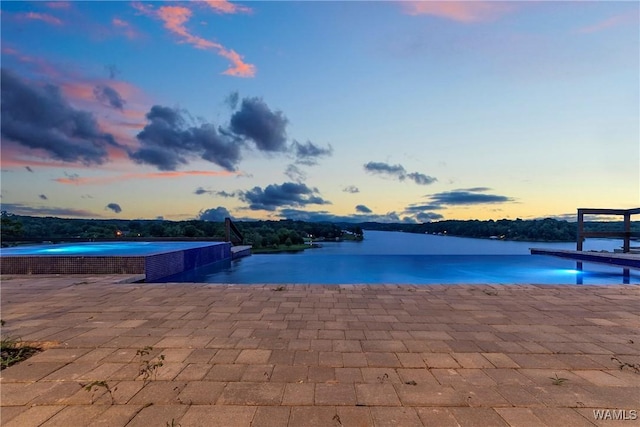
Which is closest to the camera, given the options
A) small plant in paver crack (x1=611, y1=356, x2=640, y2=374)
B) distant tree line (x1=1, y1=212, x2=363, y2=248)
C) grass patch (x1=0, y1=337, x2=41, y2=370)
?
small plant in paver crack (x1=611, y1=356, x2=640, y2=374)

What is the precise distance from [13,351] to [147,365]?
1.41 m

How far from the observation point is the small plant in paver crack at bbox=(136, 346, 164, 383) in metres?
2.50

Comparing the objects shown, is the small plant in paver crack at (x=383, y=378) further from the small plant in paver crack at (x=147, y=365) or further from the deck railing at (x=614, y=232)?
the deck railing at (x=614, y=232)

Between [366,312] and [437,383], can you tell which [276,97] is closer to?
[366,312]

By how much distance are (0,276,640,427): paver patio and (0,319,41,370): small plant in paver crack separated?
4.2 inches

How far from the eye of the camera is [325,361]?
276cm

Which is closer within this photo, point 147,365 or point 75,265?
point 147,365

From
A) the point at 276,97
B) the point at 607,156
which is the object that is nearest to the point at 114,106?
the point at 276,97

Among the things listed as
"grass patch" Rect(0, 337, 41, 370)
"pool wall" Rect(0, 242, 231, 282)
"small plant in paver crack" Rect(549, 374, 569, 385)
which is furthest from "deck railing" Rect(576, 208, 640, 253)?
"grass patch" Rect(0, 337, 41, 370)

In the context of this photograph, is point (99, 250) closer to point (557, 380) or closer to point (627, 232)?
point (557, 380)

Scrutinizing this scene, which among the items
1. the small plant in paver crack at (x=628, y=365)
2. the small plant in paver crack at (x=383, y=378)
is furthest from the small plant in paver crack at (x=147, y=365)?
the small plant in paver crack at (x=628, y=365)

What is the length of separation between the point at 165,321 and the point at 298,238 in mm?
24421

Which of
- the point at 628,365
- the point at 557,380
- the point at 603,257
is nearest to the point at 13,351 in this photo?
the point at 557,380

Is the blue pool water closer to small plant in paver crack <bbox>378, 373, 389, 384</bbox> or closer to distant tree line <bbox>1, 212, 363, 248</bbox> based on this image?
distant tree line <bbox>1, 212, 363, 248</bbox>
